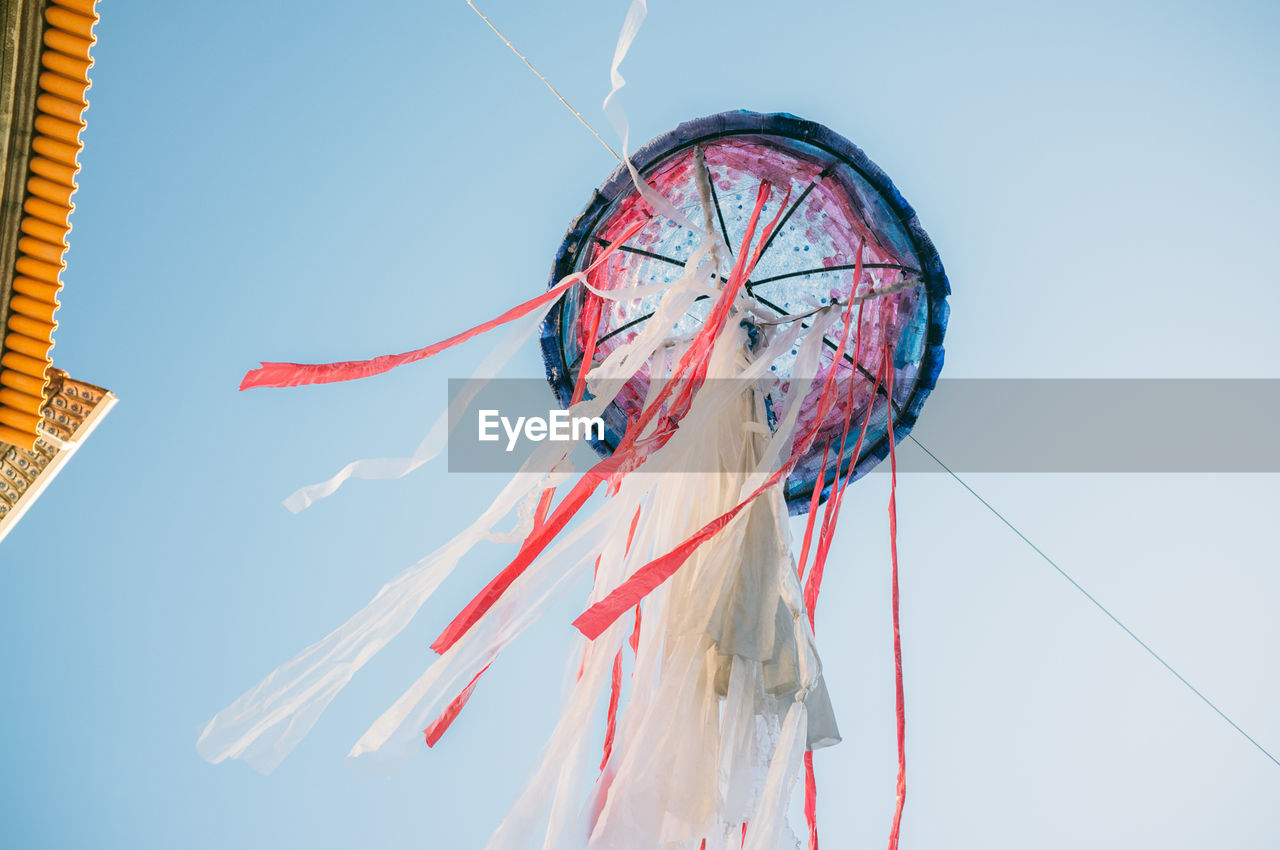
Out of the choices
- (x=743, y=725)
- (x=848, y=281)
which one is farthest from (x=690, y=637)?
(x=848, y=281)

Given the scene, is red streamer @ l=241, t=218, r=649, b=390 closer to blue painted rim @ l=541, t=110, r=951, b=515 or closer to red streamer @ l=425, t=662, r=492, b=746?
red streamer @ l=425, t=662, r=492, b=746

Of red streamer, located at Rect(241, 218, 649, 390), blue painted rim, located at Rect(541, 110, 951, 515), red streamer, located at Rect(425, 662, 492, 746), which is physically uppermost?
blue painted rim, located at Rect(541, 110, 951, 515)

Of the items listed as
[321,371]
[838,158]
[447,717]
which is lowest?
[447,717]

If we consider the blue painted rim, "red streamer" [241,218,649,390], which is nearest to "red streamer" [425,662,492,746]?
"red streamer" [241,218,649,390]

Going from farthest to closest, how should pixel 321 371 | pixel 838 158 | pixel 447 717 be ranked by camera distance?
pixel 838 158, pixel 321 371, pixel 447 717

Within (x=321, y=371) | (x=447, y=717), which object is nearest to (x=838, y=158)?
(x=321, y=371)

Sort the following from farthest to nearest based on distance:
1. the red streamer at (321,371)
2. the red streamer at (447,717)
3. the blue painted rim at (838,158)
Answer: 1. the blue painted rim at (838,158)
2. the red streamer at (321,371)
3. the red streamer at (447,717)

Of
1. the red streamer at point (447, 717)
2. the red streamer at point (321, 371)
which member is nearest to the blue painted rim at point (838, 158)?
the red streamer at point (321, 371)

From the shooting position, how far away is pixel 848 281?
3.20 meters

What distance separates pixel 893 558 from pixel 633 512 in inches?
30.8

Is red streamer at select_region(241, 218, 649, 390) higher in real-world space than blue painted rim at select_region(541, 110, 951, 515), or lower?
lower

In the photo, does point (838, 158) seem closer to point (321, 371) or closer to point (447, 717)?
point (321, 371)

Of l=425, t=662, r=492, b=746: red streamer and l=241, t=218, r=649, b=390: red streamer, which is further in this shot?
l=241, t=218, r=649, b=390: red streamer

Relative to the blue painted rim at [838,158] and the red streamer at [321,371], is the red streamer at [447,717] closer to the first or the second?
the red streamer at [321,371]
